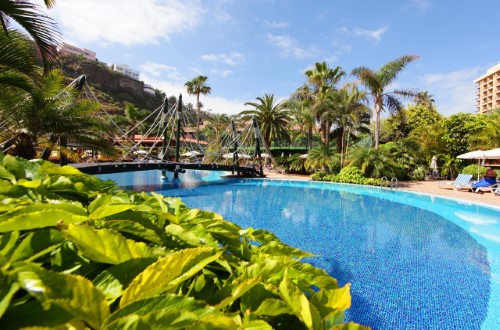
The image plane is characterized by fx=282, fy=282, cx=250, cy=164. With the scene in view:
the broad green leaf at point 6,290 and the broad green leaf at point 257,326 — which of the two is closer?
the broad green leaf at point 6,290

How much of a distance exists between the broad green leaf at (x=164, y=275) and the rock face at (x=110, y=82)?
6009 cm

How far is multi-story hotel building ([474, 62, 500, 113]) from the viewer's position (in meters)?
57.5

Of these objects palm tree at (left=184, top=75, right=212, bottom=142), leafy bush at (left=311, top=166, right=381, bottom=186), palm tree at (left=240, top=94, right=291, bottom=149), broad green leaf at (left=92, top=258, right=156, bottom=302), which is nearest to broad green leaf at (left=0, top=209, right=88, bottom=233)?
broad green leaf at (left=92, top=258, right=156, bottom=302)

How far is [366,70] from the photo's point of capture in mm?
16141

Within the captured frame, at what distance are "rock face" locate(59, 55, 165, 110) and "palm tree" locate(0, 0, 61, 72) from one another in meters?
55.9

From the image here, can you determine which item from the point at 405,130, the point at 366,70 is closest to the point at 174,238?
the point at 366,70

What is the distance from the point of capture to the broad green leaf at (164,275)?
374 millimetres

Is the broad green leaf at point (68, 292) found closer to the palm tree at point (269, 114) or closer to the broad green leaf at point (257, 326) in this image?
the broad green leaf at point (257, 326)

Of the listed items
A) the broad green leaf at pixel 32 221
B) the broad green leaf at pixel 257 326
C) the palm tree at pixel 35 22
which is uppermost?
the palm tree at pixel 35 22

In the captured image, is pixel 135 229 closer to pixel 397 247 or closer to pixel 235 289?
pixel 235 289

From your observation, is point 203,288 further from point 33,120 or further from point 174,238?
point 33,120

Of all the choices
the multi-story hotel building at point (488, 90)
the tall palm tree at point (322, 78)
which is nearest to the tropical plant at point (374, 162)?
the tall palm tree at point (322, 78)

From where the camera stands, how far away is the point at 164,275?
394mm

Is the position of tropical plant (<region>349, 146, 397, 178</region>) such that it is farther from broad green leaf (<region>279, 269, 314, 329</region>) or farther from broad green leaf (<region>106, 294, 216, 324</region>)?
broad green leaf (<region>106, 294, 216, 324</region>)
